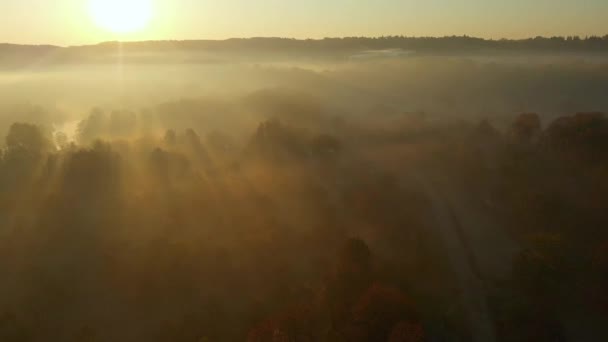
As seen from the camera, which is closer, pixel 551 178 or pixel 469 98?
pixel 551 178

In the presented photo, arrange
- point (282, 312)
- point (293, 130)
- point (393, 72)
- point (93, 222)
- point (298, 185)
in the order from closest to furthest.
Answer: point (282, 312) < point (93, 222) < point (298, 185) < point (293, 130) < point (393, 72)

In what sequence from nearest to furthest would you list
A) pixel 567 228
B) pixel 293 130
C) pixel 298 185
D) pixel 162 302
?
pixel 162 302 < pixel 567 228 < pixel 298 185 < pixel 293 130

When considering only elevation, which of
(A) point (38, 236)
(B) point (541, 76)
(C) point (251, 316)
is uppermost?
(B) point (541, 76)

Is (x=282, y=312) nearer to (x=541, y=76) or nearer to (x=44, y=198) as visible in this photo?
(x=44, y=198)

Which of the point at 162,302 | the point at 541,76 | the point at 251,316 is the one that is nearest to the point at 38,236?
the point at 162,302

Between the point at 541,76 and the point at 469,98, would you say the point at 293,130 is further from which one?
the point at 541,76

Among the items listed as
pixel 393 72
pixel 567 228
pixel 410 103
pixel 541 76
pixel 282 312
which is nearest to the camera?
pixel 282 312

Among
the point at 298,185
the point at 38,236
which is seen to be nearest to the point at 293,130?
the point at 298,185

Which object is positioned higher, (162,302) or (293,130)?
(293,130)

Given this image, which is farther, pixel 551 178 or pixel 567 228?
pixel 551 178
